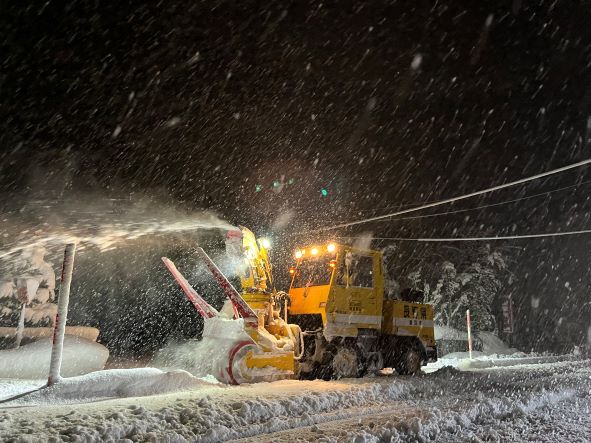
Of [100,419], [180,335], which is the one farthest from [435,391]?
[180,335]

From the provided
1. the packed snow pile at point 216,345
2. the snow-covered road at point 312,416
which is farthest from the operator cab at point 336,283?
the packed snow pile at point 216,345

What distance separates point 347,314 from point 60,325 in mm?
5656

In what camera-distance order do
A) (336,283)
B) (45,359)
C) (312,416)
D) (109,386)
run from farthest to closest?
(336,283) < (45,359) < (109,386) < (312,416)

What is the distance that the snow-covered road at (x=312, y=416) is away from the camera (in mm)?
5555

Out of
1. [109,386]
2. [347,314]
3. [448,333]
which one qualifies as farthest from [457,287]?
[109,386]

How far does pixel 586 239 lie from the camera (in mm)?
37625

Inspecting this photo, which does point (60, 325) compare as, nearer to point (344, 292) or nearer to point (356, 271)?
point (344, 292)

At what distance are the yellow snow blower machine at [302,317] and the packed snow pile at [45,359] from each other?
8.48ft

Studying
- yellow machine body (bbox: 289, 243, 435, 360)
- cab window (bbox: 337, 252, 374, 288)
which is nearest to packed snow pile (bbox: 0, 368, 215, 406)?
yellow machine body (bbox: 289, 243, 435, 360)

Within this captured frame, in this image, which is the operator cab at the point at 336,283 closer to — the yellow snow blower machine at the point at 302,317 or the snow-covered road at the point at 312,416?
the yellow snow blower machine at the point at 302,317

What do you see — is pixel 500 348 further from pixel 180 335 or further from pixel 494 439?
pixel 494 439

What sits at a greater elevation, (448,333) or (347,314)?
(347,314)

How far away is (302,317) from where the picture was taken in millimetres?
11062

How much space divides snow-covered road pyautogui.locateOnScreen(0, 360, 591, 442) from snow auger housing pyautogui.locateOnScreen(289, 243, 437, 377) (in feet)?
3.94
